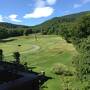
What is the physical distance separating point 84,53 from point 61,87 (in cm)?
683

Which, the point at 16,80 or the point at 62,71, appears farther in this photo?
the point at 62,71

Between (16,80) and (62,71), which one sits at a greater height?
(16,80)

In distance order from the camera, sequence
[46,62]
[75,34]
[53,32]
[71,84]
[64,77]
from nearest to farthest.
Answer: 1. [71,84]
2. [64,77]
3. [46,62]
4. [75,34]
5. [53,32]

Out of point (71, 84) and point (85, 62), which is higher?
point (85, 62)

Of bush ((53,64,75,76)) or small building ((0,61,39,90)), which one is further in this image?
bush ((53,64,75,76))

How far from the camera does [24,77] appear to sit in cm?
1858

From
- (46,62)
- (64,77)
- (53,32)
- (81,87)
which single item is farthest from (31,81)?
(53,32)

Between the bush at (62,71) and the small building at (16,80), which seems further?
the bush at (62,71)

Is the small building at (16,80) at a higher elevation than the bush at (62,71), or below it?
higher

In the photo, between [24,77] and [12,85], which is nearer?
[12,85]

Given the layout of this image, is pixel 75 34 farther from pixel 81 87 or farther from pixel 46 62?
pixel 81 87

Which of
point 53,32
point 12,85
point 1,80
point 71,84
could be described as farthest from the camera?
point 53,32

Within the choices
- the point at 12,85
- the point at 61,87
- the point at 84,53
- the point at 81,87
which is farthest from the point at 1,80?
the point at 84,53

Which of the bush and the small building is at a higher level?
the small building
